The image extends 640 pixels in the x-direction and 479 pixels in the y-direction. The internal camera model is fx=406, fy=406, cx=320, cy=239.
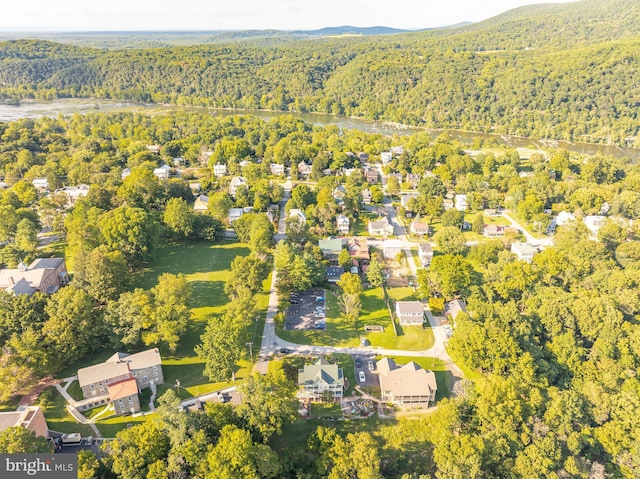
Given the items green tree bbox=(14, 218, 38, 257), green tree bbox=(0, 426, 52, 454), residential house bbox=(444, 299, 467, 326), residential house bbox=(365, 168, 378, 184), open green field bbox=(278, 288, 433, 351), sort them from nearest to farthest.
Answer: green tree bbox=(0, 426, 52, 454), open green field bbox=(278, 288, 433, 351), residential house bbox=(444, 299, 467, 326), green tree bbox=(14, 218, 38, 257), residential house bbox=(365, 168, 378, 184)

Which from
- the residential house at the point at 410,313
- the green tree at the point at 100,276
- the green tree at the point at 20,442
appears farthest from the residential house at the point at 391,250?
the green tree at the point at 20,442

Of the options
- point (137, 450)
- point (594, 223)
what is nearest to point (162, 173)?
point (137, 450)

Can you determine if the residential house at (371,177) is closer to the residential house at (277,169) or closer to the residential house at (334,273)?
the residential house at (277,169)

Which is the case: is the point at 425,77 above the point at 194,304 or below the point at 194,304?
above

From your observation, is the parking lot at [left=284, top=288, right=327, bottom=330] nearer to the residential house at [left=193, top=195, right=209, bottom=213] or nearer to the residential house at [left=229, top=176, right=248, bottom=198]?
the residential house at [left=193, top=195, right=209, bottom=213]

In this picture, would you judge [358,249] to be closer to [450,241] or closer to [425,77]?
[450,241]

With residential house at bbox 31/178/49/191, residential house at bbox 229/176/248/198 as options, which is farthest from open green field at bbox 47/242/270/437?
residential house at bbox 31/178/49/191

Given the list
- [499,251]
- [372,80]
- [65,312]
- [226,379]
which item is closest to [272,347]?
[226,379]
